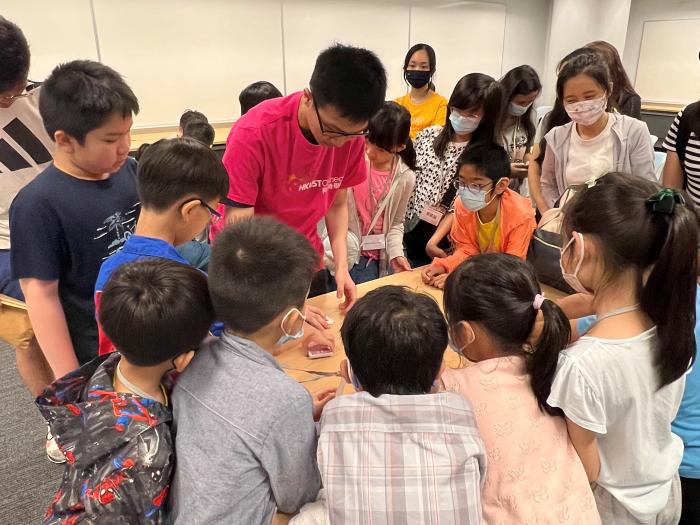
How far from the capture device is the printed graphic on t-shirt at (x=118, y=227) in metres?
1.33

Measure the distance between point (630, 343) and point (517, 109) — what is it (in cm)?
221

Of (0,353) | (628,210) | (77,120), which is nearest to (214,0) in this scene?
(0,353)

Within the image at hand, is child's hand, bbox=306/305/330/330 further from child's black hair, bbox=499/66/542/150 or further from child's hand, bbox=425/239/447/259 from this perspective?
child's black hair, bbox=499/66/542/150

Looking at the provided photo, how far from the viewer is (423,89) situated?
3.38m

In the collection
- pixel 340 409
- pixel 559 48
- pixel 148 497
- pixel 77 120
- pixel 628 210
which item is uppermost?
pixel 559 48

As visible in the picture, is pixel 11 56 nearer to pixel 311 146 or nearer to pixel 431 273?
pixel 311 146

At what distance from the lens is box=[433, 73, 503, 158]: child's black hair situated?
7.30 ft

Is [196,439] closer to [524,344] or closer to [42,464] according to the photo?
[524,344]

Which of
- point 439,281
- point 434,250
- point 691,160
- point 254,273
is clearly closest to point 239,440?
point 254,273

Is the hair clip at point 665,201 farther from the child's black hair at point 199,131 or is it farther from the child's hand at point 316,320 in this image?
the child's black hair at point 199,131

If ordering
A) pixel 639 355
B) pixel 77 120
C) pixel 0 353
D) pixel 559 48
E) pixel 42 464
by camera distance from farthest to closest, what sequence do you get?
pixel 559 48 < pixel 0 353 < pixel 42 464 < pixel 77 120 < pixel 639 355

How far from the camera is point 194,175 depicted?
1.23 metres

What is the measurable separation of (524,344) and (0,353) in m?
2.99

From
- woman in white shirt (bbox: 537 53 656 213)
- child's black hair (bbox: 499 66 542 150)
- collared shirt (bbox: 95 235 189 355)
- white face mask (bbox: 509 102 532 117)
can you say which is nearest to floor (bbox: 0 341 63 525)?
collared shirt (bbox: 95 235 189 355)
